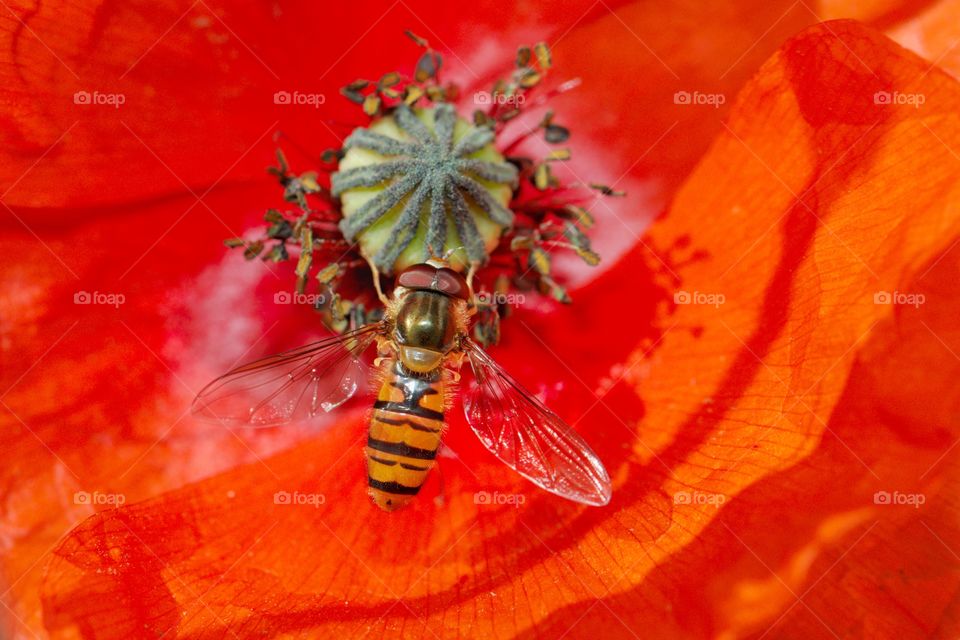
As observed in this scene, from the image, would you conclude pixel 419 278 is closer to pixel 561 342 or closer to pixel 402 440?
pixel 402 440

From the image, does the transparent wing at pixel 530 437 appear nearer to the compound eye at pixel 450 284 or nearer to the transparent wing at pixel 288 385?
the compound eye at pixel 450 284

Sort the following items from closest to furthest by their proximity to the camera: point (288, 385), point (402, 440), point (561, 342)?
point (402, 440) → point (288, 385) → point (561, 342)

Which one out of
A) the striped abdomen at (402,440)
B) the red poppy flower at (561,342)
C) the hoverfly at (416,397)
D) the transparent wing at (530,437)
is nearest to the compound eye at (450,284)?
the hoverfly at (416,397)

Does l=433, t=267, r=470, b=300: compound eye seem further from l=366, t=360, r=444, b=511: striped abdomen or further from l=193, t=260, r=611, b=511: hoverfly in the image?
l=366, t=360, r=444, b=511: striped abdomen

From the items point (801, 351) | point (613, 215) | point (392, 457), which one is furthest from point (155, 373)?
point (801, 351)

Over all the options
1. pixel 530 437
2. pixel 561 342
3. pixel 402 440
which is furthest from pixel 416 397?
pixel 561 342

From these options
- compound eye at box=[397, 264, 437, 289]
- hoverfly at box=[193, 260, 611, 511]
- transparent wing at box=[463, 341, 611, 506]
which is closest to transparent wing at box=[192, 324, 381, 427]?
hoverfly at box=[193, 260, 611, 511]

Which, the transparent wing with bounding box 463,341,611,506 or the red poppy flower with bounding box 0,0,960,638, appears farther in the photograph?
the red poppy flower with bounding box 0,0,960,638

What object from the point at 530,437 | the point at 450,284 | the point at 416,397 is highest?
the point at 450,284
